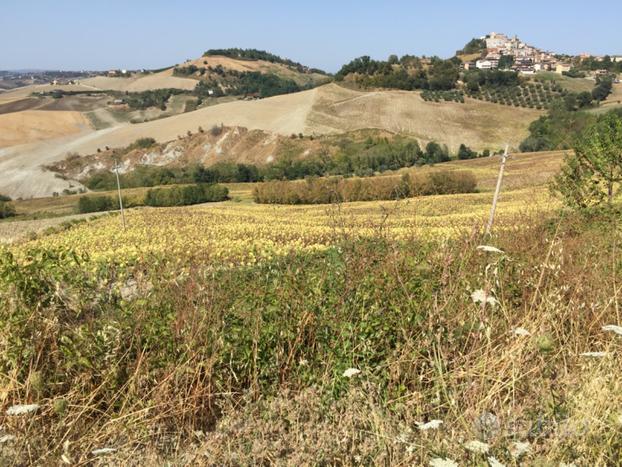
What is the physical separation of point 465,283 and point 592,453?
1802 millimetres

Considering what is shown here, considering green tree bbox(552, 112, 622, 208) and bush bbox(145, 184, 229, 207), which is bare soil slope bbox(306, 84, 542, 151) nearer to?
bush bbox(145, 184, 229, 207)

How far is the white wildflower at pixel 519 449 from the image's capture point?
93.7 inches

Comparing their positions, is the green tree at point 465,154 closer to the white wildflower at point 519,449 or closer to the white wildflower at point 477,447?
the white wildflower at point 519,449

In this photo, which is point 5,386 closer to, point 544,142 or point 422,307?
point 422,307

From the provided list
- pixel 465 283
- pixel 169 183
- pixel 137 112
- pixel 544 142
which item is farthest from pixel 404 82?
pixel 465 283

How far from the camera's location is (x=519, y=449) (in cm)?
244

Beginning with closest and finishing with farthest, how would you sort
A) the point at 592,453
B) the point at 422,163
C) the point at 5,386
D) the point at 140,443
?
the point at 592,453 < the point at 140,443 < the point at 5,386 < the point at 422,163

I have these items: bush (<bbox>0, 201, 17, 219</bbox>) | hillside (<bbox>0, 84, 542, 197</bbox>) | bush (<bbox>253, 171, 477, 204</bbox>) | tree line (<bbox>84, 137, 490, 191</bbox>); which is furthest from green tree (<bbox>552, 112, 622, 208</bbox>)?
hillside (<bbox>0, 84, 542, 197</bbox>)

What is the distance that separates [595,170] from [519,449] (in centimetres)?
1878

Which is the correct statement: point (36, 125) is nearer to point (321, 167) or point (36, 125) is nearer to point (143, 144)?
point (143, 144)

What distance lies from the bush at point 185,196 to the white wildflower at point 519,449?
61.3 m

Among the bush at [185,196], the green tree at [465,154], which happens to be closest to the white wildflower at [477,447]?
the bush at [185,196]

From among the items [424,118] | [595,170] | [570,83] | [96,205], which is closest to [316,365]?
[595,170]

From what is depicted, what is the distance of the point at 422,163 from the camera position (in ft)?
273
